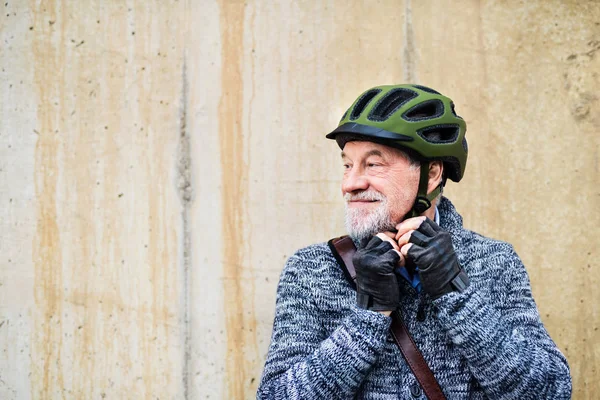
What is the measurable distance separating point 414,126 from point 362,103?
274mm

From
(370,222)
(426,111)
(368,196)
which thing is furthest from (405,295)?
(426,111)

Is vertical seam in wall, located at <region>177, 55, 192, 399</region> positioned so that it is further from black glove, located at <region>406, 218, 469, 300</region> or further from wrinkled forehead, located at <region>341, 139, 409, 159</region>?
black glove, located at <region>406, 218, 469, 300</region>

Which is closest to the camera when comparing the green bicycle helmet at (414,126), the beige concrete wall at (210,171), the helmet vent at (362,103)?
the green bicycle helmet at (414,126)

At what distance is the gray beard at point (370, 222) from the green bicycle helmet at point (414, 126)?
15 cm

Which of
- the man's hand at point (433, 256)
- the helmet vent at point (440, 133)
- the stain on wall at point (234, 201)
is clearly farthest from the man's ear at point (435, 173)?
the stain on wall at point (234, 201)

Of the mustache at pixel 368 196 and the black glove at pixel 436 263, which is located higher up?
the mustache at pixel 368 196

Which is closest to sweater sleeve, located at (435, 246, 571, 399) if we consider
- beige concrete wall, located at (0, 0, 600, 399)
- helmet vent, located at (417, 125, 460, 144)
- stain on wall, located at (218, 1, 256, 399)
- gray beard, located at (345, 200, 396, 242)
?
gray beard, located at (345, 200, 396, 242)

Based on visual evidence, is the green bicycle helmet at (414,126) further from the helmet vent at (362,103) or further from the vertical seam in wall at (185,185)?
the vertical seam in wall at (185,185)

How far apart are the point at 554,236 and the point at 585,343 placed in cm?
68

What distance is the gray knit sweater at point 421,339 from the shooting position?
2.33 meters

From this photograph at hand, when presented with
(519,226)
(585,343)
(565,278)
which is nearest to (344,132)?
(519,226)

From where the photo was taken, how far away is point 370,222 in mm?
2619

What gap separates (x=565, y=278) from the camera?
3.84 metres

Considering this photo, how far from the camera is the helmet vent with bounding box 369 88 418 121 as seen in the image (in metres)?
2.65
